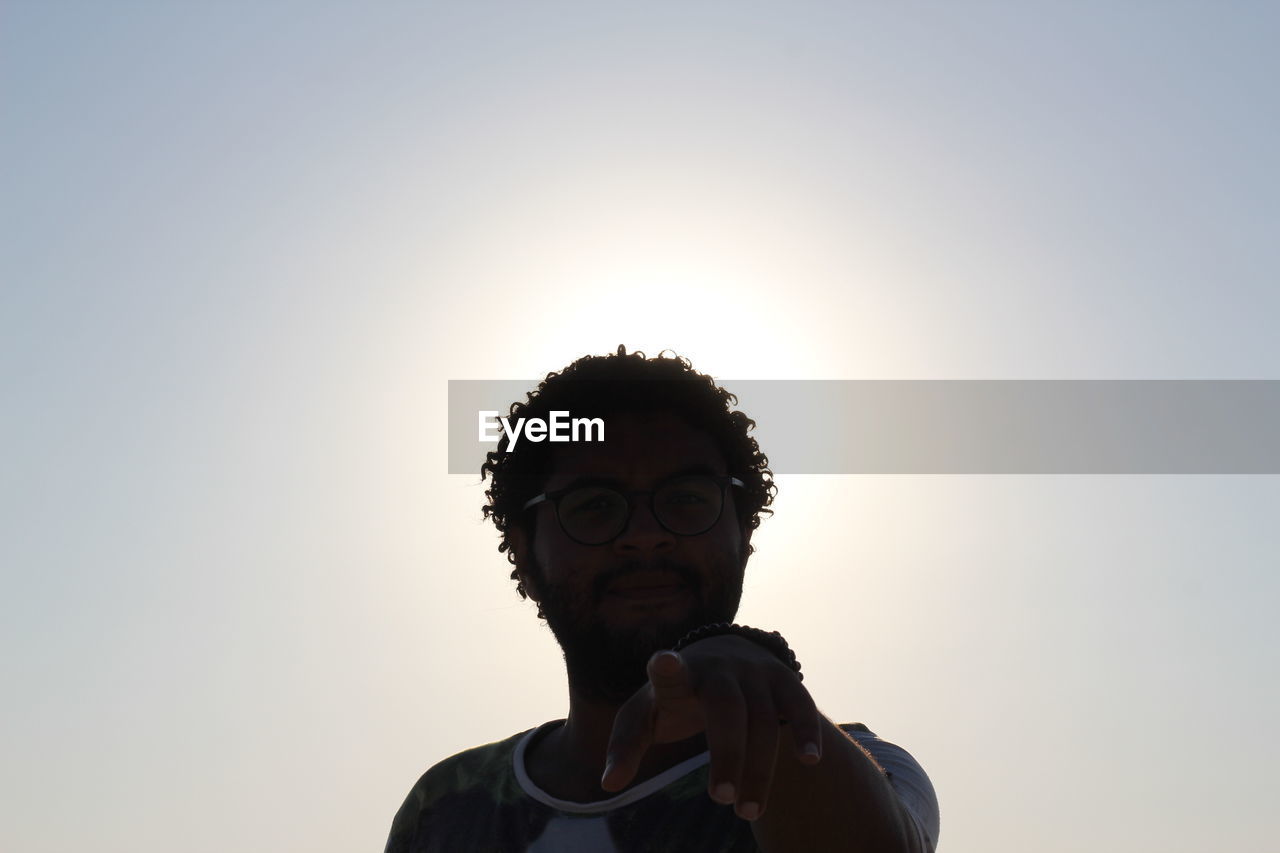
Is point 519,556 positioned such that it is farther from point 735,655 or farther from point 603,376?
point 735,655

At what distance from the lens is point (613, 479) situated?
509 centimetres

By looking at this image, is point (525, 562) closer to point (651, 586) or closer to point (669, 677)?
point (651, 586)

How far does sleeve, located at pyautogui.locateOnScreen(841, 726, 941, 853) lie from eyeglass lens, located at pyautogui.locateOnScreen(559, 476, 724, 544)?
1.36m

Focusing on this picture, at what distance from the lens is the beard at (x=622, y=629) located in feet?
15.4

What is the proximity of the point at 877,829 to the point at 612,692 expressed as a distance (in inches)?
92.7

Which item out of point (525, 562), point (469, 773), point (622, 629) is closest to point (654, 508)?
point (622, 629)

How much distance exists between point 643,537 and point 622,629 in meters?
0.45

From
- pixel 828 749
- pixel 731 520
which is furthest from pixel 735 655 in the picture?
pixel 731 520

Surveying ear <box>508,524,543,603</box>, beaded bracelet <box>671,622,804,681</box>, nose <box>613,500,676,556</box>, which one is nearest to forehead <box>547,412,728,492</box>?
nose <box>613,500,676,556</box>

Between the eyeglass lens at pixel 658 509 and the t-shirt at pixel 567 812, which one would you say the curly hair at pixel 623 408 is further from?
the t-shirt at pixel 567 812

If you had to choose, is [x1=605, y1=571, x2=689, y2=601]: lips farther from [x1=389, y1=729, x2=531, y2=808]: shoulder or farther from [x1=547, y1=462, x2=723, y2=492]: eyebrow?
[x1=389, y1=729, x2=531, y2=808]: shoulder

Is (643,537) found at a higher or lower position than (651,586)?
higher

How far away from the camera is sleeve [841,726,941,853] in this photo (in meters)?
3.42

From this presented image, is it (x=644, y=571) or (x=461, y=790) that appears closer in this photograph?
(x=644, y=571)
